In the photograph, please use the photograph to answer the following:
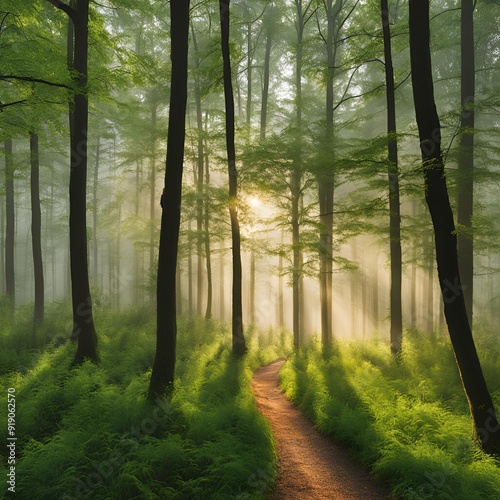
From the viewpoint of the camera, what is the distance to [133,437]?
5.34 m

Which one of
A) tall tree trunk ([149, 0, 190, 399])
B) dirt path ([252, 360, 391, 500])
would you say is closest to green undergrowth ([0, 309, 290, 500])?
dirt path ([252, 360, 391, 500])

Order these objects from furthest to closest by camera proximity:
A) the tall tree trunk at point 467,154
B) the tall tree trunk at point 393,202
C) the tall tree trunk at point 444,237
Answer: the tall tree trunk at point 467,154 → the tall tree trunk at point 393,202 → the tall tree trunk at point 444,237

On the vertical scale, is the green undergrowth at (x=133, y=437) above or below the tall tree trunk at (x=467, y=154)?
below

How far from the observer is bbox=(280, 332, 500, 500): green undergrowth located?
14.6ft

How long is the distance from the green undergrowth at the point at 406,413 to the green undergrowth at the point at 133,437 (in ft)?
5.37

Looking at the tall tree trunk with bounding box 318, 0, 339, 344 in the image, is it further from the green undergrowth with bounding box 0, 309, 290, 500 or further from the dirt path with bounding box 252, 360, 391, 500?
the dirt path with bounding box 252, 360, 391, 500

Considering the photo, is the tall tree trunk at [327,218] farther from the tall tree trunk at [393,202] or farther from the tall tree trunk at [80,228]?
the tall tree trunk at [80,228]

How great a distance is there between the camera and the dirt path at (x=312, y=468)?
15.4ft

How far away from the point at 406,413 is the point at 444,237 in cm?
336

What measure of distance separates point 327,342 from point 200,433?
30.4ft

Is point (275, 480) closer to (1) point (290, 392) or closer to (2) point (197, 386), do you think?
(2) point (197, 386)

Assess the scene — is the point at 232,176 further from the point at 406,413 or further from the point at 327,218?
the point at 406,413

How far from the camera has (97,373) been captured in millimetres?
8055

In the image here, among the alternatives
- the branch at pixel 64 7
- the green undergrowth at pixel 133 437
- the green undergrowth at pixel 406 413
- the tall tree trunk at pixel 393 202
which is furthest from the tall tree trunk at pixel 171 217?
the tall tree trunk at pixel 393 202
